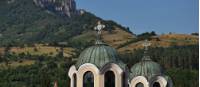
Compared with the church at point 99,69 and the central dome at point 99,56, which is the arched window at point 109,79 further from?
the central dome at point 99,56

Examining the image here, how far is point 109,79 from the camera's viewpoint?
30203 mm

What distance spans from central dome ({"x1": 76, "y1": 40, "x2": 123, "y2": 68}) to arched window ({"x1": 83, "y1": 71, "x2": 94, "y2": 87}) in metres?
0.54

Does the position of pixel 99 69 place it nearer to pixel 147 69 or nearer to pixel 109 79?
pixel 109 79

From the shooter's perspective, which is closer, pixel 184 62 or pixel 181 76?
pixel 181 76

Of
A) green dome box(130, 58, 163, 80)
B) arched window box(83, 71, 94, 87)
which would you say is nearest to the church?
arched window box(83, 71, 94, 87)

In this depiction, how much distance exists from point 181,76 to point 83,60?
88412 mm

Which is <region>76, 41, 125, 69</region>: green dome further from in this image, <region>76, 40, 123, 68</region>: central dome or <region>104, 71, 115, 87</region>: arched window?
<region>104, 71, 115, 87</region>: arched window

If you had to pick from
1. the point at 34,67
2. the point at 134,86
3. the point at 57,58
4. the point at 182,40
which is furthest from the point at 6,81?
the point at 134,86

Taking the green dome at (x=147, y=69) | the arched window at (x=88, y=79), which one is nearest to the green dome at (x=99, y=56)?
the arched window at (x=88, y=79)

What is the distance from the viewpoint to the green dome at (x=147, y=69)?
118 ft

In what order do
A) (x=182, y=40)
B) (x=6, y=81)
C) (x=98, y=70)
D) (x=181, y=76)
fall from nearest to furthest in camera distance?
(x=98, y=70) < (x=181, y=76) < (x=6, y=81) < (x=182, y=40)

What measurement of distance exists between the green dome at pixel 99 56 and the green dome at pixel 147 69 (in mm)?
5838

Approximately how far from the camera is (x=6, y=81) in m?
146

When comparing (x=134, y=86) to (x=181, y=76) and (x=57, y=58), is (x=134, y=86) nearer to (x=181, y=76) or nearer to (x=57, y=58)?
(x=181, y=76)
